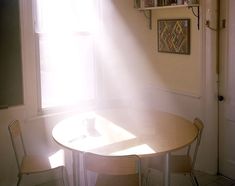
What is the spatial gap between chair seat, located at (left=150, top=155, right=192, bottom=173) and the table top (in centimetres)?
29

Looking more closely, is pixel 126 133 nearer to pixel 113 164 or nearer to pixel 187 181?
pixel 113 164

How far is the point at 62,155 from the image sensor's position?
3221 mm

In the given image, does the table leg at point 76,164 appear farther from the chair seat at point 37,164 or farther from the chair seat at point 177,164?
the chair seat at point 177,164

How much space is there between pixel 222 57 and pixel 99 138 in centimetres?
159

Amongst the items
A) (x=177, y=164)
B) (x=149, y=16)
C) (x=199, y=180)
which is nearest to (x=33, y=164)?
(x=177, y=164)

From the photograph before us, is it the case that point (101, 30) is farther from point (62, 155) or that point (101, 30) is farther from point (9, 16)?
point (62, 155)

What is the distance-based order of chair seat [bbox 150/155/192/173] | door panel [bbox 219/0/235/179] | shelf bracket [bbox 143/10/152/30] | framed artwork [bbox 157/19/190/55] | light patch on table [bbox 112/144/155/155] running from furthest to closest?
shelf bracket [bbox 143/10/152/30] < framed artwork [bbox 157/19/190/55] < door panel [bbox 219/0/235/179] < chair seat [bbox 150/155/192/173] < light patch on table [bbox 112/144/155/155]

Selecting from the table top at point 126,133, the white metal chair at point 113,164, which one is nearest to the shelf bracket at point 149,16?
the table top at point 126,133

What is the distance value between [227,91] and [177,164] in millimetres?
1045

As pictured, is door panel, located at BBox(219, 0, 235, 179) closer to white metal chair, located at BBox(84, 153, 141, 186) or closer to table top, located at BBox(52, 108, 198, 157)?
table top, located at BBox(52, 108, 198, 157)

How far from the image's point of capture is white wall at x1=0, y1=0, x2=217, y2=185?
11.3 feet

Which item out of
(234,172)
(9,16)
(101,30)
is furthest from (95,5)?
(234,172)

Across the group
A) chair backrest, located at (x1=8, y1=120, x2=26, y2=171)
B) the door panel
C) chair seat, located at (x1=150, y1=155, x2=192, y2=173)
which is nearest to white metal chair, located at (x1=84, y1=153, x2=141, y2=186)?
chair seat, located at (x1=150, y1=155, x2=192, y2=173)

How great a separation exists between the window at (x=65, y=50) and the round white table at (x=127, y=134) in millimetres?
533
